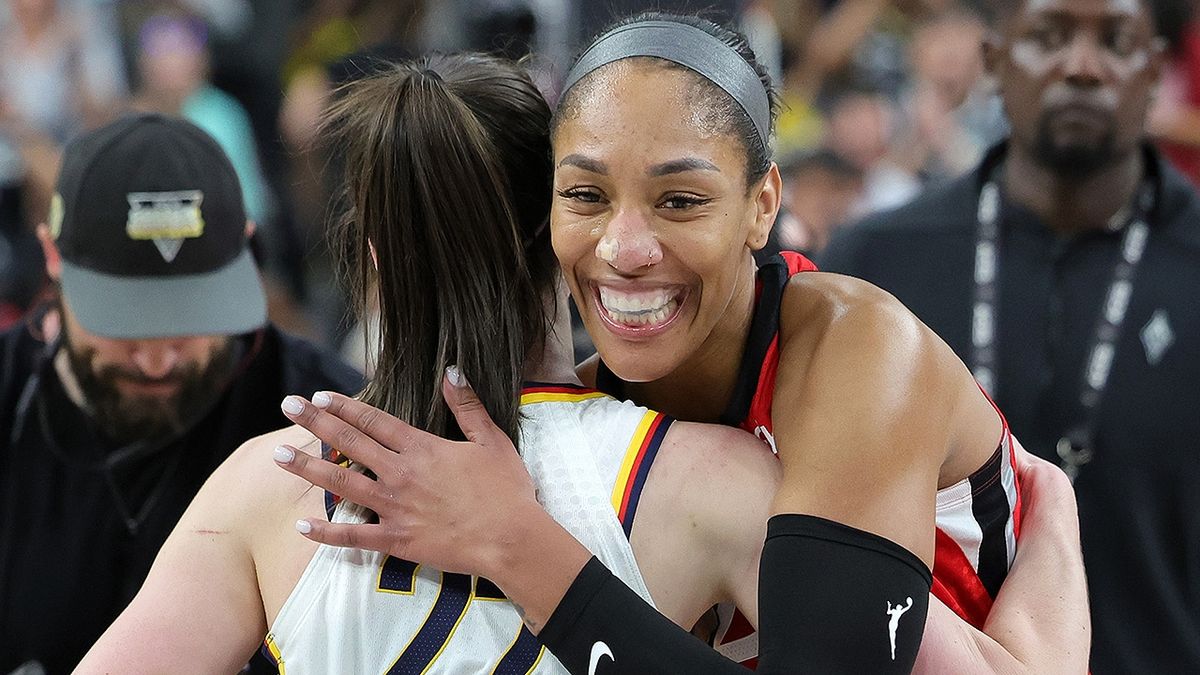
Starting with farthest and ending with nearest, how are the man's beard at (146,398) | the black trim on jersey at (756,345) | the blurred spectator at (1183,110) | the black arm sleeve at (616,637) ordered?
the blurred spectator at (1183,110), the man's beard at (146,398), the black trim on jersey at (756,345), the black arm sleeve at (616,637)

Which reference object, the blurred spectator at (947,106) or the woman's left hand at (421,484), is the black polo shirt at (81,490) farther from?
the blurred spectator at (947,106)

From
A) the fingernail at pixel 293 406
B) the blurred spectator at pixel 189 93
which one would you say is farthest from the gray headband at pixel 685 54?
the blurred spectator at pixel 189 93

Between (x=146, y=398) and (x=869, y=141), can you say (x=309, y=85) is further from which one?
(x=146, y=398)

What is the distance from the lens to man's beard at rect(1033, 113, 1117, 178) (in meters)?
3.89

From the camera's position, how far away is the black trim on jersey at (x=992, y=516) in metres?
2.38

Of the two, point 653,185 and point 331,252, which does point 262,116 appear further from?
point 653,185


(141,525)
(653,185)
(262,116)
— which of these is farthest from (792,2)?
(653,185)

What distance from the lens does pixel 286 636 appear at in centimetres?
204

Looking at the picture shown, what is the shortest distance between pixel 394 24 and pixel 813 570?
6.42 metres

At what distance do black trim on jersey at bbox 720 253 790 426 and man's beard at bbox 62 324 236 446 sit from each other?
135 centimetres

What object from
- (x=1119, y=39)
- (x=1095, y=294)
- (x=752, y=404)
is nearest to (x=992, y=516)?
(x=752, y=404)

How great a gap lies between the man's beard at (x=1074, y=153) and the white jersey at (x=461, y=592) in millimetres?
2234

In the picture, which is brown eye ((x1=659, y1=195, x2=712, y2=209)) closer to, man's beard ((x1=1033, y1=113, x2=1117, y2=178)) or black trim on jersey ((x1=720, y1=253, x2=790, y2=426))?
black trim on jersey ((x1=720, y1=253, x2=790, y2=426))

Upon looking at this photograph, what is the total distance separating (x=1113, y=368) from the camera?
3.83 metres
